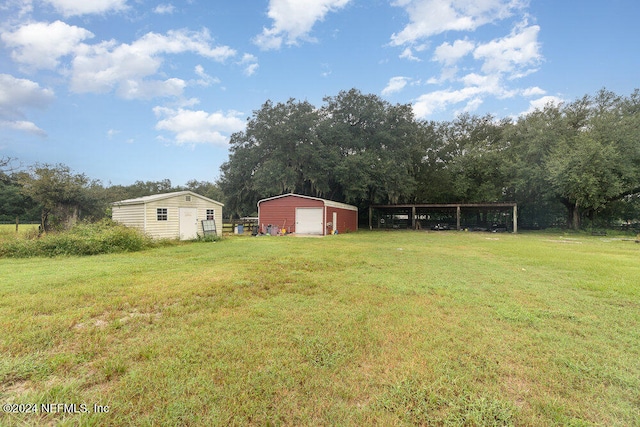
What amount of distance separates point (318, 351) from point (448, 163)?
30.0 m

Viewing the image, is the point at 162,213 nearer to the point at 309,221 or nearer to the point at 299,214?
the point at 299,214

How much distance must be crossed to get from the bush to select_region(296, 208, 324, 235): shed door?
31.5 ft

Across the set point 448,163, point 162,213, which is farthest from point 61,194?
point 448,163

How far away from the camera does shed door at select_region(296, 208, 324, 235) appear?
705 inches

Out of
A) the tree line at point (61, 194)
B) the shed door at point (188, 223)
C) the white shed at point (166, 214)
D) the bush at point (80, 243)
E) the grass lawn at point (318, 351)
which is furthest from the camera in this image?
the shed door at point (188, 223)

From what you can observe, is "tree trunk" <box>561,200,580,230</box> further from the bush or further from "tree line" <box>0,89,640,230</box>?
the bush

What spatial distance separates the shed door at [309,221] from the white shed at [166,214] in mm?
5647

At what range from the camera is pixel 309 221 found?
18109 mm

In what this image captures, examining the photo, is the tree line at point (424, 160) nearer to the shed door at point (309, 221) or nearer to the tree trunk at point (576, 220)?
the tree trunk at point (576, 220)

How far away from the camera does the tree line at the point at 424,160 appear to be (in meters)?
19.3

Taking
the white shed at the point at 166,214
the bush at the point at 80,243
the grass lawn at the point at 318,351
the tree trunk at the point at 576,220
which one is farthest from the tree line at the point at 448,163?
the grass lawn at the point at 318,351

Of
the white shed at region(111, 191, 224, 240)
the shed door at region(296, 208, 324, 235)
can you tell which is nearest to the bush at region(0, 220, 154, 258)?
the white shed at region(111, 191, 224, 240)

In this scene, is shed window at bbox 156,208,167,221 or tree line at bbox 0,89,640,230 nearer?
shed window at bbox 156,208,167,221

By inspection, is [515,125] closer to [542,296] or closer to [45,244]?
[542,296]
